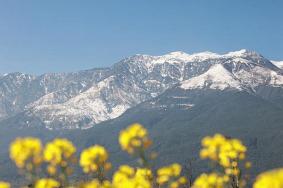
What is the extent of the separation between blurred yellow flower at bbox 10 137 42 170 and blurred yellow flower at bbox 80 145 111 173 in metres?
1.49

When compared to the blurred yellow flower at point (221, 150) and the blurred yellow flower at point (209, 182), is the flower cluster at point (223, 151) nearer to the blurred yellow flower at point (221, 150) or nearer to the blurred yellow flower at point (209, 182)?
the blurred yellow flower at point (221, 150)

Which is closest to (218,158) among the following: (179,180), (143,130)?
(179,180)

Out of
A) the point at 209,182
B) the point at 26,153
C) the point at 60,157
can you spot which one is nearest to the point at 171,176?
the point at 209,182

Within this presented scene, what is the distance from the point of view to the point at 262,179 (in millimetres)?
7480

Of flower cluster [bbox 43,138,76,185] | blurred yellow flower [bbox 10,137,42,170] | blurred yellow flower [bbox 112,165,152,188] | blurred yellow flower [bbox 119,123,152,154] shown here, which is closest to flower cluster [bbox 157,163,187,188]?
blurred yellow flower [bbox 112,165,152,188]

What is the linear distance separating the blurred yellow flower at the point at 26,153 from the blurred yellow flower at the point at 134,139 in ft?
5.66

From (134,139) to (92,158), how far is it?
1.03 metres

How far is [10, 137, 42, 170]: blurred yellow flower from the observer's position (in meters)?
9.68

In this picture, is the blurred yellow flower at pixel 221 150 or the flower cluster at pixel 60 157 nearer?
the flower cluster at pixel 60 157

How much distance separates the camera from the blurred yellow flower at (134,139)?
10797 millimetres

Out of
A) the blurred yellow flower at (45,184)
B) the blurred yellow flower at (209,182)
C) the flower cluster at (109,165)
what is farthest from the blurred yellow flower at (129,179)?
the blurred yellow flower at (45,184)

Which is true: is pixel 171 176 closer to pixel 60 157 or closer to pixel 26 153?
pixel 60 157

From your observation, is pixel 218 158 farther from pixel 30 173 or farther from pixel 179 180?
pixel 30 173

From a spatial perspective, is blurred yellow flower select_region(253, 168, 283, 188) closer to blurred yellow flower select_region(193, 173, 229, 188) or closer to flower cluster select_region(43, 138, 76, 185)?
blurred yellow flower select_region(193, 173, 229, 188)
